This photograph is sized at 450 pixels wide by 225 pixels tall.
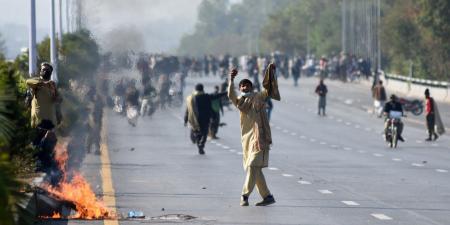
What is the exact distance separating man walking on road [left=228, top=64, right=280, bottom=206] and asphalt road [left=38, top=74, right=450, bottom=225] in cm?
51

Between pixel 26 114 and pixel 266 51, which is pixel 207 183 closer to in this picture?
pixel 26 114

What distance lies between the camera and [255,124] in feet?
61.3

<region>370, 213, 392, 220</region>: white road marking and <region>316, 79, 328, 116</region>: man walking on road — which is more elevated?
<region>370, 213, 392, 220</region>: white road marking

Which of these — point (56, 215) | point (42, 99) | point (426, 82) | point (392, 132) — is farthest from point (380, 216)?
point (426, 82)

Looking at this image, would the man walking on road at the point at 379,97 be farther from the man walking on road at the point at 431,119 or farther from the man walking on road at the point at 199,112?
the man walking on road at the point at 199,112

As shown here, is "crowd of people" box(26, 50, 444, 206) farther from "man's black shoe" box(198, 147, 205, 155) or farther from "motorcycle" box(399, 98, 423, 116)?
"motorcycle" box(399, 98, 423, 116)

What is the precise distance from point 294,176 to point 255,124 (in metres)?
6.68

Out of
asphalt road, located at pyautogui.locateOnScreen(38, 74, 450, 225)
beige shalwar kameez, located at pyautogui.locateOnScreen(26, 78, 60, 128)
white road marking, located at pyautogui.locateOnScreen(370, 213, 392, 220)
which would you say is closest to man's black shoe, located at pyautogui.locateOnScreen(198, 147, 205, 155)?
asphalt road, located at pyautogui.locateOnScreen(38, 74, 450, 225)

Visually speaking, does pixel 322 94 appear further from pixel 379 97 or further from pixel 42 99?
pixel 42 99

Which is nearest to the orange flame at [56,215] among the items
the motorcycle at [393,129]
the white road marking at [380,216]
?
the white road marking at [380,216]

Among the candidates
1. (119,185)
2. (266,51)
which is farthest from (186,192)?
(266,51)

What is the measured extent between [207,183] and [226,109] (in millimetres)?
39973

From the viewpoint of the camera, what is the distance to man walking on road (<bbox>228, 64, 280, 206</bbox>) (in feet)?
60.6

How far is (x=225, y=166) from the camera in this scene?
28000 millimetres
